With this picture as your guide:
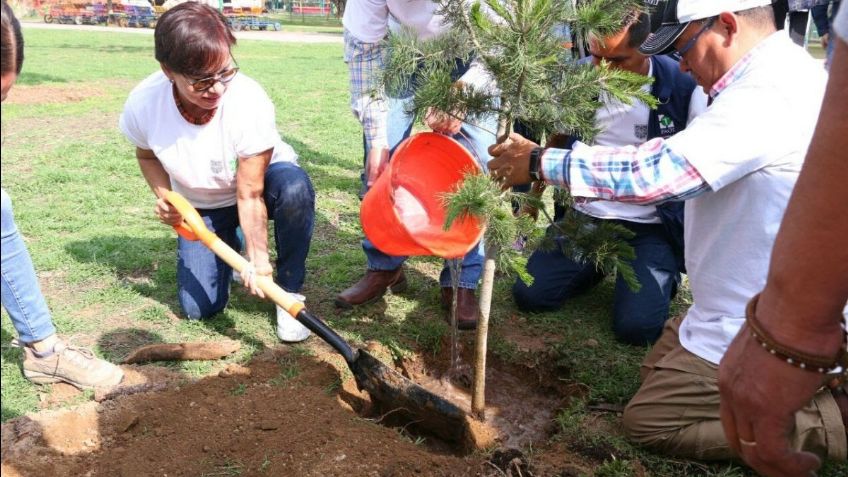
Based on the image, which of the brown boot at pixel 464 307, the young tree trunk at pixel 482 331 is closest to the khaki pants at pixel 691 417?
the young tree trunk at pixel 482 331

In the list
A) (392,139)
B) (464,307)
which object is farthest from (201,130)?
(464,307)

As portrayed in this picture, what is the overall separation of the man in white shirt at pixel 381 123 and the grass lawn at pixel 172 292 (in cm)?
13

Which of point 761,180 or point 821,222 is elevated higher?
point 821,222

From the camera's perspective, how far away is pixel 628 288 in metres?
3.45

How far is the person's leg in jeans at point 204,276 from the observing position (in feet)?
11.1

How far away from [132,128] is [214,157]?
1.35 ft

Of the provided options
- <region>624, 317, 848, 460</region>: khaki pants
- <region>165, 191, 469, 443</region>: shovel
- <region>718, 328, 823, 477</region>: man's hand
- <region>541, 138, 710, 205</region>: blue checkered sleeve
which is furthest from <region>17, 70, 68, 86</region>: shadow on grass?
<region>718, 328, 823, 477</region>: man's hand

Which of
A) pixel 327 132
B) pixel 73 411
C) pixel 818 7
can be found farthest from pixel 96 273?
pixel 818 7

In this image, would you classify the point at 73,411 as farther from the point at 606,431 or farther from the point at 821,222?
the point at 821,222

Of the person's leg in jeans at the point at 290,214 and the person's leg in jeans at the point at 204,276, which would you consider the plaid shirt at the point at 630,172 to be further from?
the person's leg in jeans at the point at 204,276

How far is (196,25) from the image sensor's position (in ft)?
9.16

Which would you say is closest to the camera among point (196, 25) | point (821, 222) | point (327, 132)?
point (821, 222)

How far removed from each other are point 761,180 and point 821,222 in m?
1.26

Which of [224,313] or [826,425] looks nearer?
[826,425]
